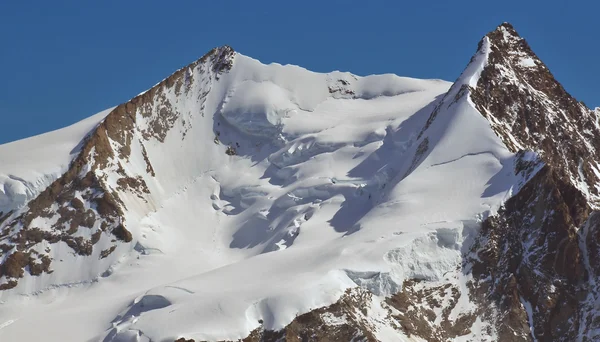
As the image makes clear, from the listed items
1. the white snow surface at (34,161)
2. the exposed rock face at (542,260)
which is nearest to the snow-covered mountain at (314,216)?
the exposed rock face at (542,260)

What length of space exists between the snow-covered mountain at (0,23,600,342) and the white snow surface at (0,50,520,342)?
0.94ft

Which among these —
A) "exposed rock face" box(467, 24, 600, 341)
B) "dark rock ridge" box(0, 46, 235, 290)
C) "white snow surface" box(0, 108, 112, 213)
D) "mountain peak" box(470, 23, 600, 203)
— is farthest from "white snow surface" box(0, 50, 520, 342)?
"mountain peak" box(470, 23, 600, 203)

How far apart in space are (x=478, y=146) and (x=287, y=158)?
33.9 metres

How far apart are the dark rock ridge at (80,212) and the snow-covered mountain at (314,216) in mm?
210

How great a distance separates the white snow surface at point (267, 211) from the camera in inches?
5335

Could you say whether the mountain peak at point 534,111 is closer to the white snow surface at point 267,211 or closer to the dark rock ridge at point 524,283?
the white snow surface at point 267,211

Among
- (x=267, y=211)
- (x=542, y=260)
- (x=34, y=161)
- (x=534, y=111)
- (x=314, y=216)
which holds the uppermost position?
(x=34, y=161)

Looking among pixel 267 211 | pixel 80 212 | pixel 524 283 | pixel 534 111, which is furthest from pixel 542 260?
pixel 80 212

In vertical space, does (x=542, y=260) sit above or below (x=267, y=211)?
below

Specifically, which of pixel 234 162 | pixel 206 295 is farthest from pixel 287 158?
pixel 206 295

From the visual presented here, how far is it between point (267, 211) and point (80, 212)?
2325cm

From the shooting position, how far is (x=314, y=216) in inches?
6467

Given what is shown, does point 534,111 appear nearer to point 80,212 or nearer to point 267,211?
point 267,211

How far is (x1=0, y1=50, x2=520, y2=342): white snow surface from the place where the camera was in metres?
136
